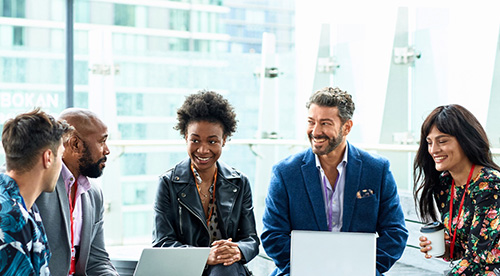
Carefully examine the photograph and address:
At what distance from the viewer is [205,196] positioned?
2.67 m

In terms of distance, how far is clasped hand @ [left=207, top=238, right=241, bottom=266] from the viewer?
242 centimetres

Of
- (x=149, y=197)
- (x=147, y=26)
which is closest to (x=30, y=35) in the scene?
(x=147, y=26)

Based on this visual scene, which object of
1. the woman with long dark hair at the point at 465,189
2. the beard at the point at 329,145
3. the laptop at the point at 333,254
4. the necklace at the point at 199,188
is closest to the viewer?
the laptop at the point at 333,254

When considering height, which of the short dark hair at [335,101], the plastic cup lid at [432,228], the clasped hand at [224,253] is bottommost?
the clasped hand at [224,253]

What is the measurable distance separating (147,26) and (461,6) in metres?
3.09

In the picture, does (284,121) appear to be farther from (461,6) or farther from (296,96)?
(461,6)

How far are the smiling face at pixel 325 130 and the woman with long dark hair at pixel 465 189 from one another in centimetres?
36

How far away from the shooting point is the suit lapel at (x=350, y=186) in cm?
254

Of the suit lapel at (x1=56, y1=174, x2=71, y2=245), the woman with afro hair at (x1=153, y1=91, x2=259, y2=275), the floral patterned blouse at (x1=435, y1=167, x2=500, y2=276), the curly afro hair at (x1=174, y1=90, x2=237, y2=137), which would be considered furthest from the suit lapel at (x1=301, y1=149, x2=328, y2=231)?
the suit lapel at (x1=56, y1=174, x2=71, y2=245)

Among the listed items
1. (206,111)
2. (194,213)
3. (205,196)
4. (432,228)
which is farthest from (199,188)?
(432,228)

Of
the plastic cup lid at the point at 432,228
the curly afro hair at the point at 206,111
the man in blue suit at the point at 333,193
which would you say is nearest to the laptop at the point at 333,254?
the plastic cup lid at the point at 432,228

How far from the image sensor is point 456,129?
235cm

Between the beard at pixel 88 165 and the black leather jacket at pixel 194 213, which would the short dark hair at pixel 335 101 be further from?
the beard at pixel 88 165

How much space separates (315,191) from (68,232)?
3.35ft
